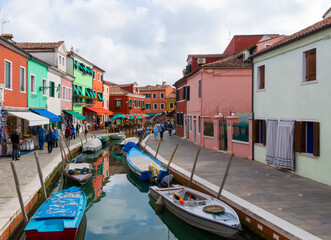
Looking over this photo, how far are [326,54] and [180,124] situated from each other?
847 inches

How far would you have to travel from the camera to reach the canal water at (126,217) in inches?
328

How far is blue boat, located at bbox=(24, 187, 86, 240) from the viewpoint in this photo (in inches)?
269

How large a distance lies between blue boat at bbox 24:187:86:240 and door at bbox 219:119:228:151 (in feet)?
37.3

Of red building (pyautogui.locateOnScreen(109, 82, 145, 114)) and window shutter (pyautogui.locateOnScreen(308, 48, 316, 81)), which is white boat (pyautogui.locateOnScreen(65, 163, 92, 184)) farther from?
red building (pyautogui.locateOnScreen(109, 82, 145, 114))

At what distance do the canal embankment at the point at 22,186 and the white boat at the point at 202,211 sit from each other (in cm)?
405

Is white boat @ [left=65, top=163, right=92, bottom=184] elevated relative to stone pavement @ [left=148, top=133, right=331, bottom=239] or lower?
lower

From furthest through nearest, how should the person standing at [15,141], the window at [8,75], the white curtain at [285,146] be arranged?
the window at [8,75], the person standing at [15,141], the white curtain at [285,146]

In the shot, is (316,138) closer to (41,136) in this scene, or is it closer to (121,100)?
(41,136)

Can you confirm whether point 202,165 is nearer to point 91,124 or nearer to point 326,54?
point 326,54

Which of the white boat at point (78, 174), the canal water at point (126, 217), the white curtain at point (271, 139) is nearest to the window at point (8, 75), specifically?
the white boat at point (78, 174)

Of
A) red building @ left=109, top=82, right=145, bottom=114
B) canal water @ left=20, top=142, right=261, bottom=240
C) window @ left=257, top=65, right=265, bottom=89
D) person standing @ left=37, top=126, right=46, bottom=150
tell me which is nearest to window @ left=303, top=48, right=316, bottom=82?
window @ left=257, top=65, right=265, bottom=89

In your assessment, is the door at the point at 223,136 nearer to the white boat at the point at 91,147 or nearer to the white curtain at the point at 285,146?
the white curtain at the point at 285,146

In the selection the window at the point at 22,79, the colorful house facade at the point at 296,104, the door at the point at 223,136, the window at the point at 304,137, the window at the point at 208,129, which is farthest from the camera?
the window at the point at 208,129

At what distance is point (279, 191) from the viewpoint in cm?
919
